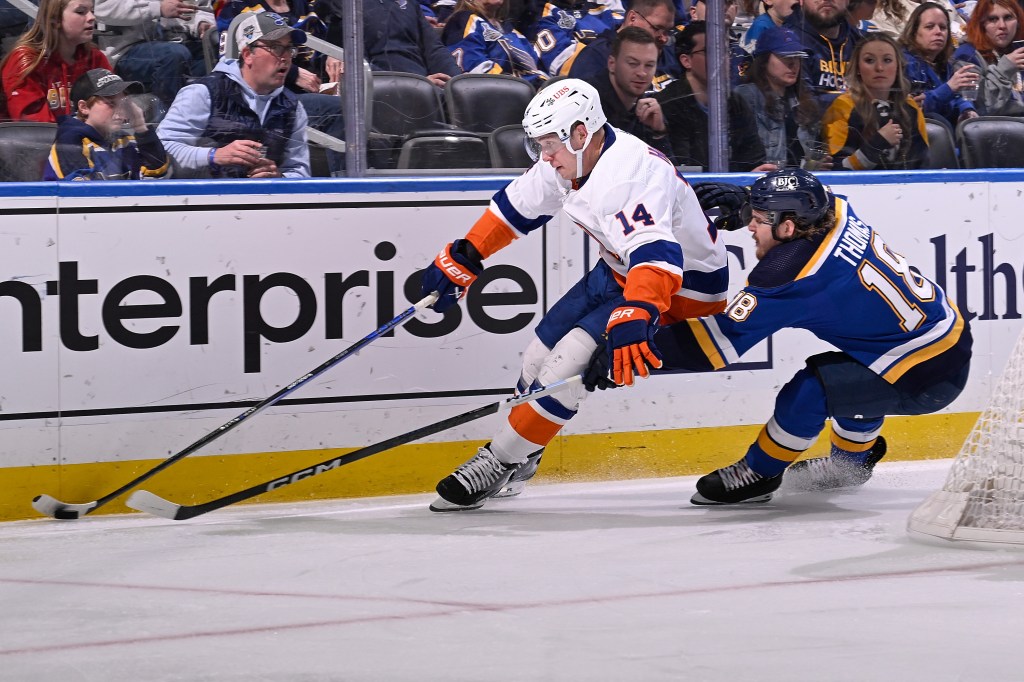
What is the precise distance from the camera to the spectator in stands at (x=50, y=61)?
402 cm

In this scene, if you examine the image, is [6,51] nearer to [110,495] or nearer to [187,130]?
[187,130]

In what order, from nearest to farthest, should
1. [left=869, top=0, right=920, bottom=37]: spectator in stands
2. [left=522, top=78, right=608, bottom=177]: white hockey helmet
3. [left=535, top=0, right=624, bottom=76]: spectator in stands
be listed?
[left=522, top=78, right=608, bottom=177]: white hockey helmet
[left=535, top=0, right=624, bottom=76]: spectator in stands
[left=869, top=0, right=920, bottom=37]: spectator in stands

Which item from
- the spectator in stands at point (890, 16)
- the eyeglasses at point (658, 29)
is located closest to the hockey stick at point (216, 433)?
the eyeglasses at point (658, 29)

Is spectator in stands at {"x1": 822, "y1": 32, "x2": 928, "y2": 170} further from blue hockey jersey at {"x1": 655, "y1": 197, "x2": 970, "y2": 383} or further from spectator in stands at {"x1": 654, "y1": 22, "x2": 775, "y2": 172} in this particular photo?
blue hockey jersey at {"x1": 655, "y1": 197, "x2": 970, "y2": 383}

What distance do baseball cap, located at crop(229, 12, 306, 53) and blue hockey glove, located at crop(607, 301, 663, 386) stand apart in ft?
4.81

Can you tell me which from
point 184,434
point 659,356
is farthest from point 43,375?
point 659,356

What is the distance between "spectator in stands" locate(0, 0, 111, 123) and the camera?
402cm

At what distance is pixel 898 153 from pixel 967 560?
2.06 meters

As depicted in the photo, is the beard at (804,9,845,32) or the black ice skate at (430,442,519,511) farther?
the beard at (804,9,845,32)

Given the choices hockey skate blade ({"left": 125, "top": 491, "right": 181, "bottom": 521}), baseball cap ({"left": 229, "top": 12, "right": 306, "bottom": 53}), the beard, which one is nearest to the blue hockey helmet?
the beard

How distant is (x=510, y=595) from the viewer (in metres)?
3.15

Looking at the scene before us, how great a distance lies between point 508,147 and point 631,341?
1287mm

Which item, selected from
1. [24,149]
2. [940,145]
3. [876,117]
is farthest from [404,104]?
[940,145]

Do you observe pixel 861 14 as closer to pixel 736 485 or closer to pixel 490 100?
pixel 490 100
